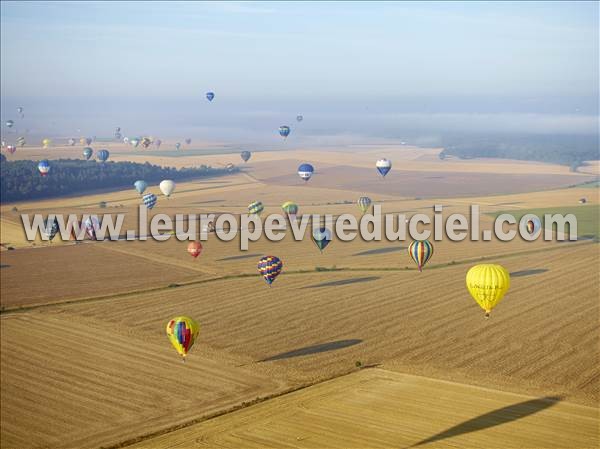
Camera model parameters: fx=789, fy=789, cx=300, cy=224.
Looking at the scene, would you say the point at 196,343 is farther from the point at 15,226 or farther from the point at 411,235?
the point at 15,226

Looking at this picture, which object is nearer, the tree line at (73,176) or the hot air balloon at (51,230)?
the hot air balloon at (51,230)

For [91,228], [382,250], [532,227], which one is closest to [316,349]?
[382,250]

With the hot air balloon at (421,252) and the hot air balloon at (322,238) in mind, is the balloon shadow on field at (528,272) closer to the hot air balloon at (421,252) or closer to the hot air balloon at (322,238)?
the hot air balloon at (421,252)

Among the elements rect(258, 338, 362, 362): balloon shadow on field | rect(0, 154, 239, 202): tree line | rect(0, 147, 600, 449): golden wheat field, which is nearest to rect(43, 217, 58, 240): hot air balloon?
rect(0, 147, 600, 449): golden wheat field

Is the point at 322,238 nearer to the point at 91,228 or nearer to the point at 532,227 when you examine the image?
the point at 532,227

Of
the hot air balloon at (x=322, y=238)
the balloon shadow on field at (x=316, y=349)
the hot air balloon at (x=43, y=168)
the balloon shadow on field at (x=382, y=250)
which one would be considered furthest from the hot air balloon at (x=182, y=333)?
the hot air balloon at (x=43, y=168)

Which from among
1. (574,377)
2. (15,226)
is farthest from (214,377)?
(15,226)
